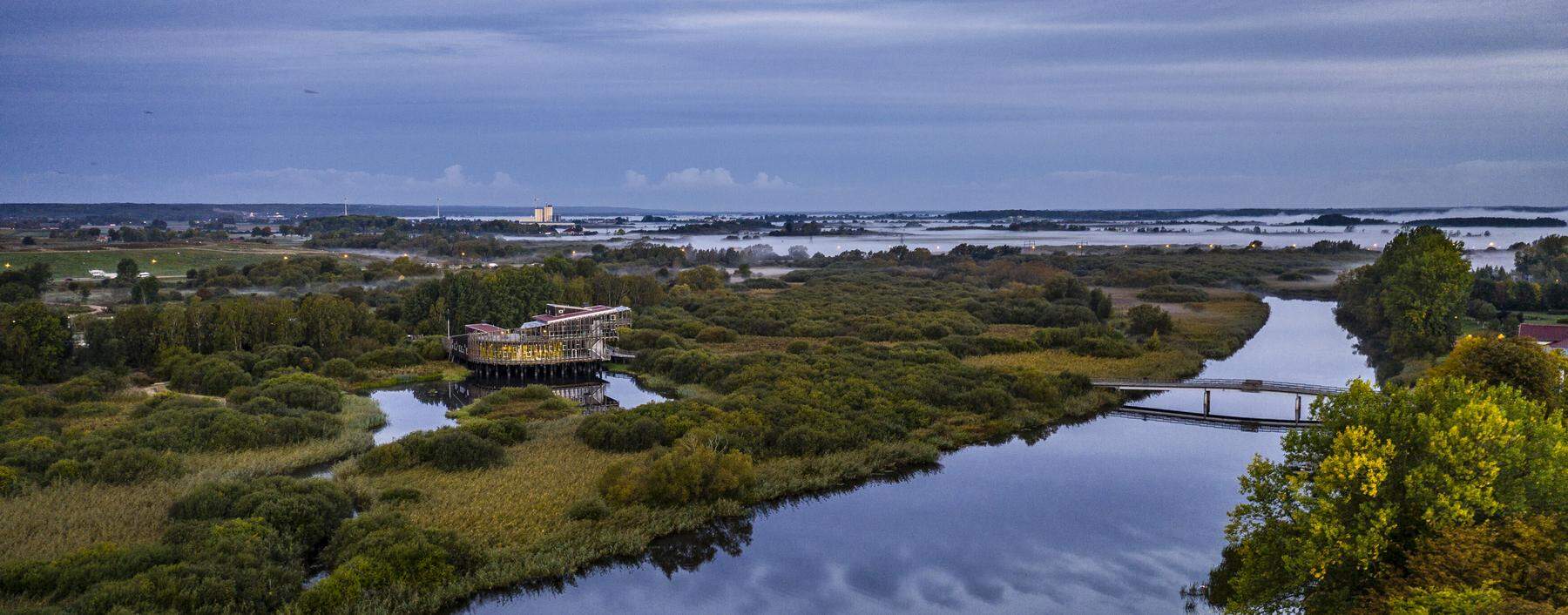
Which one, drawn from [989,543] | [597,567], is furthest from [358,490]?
[989,543]

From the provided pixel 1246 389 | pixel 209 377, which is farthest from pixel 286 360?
pixel 1246 389

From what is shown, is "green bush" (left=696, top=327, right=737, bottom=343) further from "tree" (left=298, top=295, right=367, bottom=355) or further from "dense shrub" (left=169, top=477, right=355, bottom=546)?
"dense shrub" (left=169, top=477, right=355, bottom=546)

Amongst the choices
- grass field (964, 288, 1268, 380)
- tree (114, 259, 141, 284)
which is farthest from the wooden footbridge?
tree (114, 259, 141, 284)

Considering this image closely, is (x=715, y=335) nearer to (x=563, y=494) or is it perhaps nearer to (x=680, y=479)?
(x=563, y=494)

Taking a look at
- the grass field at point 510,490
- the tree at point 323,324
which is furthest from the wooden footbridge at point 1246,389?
the tree at point 323,324

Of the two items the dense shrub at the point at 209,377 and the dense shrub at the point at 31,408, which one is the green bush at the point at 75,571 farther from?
the dense shrub at the point at 209,377
